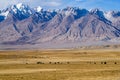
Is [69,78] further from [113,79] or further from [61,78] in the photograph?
[113,79]

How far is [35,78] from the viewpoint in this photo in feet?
149

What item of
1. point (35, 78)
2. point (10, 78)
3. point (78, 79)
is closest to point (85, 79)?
point (78, 79)

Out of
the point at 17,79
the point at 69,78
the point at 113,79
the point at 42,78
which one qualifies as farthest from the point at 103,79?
the point at 17,79

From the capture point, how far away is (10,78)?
150 feet

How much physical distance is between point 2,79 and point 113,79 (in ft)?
48.8

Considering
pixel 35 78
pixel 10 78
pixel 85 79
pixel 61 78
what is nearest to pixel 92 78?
pixel 85 79

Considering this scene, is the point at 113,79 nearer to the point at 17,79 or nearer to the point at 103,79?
the point at 103,79

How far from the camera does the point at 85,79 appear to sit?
43844mm

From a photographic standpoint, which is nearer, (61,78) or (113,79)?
(113,79)

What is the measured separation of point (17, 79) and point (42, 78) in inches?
140

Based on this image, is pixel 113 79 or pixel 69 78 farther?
pixel 69 78

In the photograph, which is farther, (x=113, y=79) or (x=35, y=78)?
(x=35, y=78)

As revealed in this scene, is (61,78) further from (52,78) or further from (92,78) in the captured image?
(92,78)

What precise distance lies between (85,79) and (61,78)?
3.41 meters
